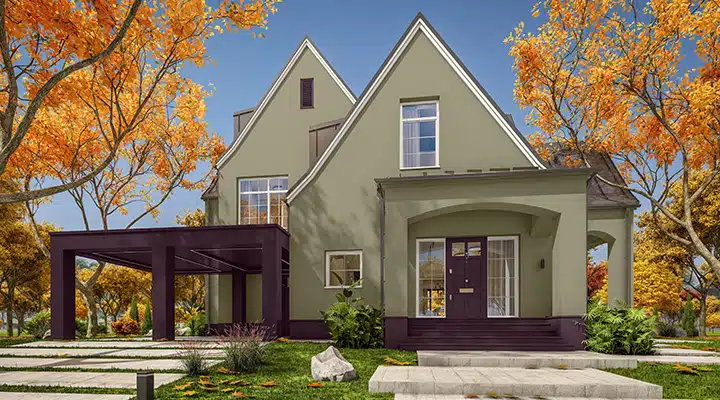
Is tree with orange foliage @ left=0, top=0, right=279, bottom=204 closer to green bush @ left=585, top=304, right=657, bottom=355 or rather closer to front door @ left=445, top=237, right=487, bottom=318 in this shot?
front door @ left=445, top=237, right=487, bottom=318

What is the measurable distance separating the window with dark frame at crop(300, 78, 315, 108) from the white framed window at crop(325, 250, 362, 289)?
6.68 meters

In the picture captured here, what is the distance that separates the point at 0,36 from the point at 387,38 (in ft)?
37.9

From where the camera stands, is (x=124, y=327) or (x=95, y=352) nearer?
(x=95, y=352)

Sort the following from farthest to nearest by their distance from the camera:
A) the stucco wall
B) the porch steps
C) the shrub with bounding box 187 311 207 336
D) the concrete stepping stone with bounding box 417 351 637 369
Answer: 1. the shrub with bounding box 187 311 207 336
2. the stucco wall
3. the porch steps
4. the concrete stepping stone with bounding box 417 351 637 369

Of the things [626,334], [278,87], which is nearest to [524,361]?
[626,334]

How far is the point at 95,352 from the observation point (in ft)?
40.7

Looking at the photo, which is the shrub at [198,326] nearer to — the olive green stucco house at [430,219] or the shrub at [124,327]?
the olive green stucco house at [430,219]

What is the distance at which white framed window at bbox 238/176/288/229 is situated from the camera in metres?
18.5

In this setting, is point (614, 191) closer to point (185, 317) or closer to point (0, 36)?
point (0, 36)

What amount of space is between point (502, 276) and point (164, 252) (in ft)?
34.3

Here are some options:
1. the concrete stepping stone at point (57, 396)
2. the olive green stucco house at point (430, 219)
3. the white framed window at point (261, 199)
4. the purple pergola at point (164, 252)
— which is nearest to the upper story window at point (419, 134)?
the olive green stucco house at point (430, 219)

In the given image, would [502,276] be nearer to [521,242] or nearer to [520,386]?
[521,242]

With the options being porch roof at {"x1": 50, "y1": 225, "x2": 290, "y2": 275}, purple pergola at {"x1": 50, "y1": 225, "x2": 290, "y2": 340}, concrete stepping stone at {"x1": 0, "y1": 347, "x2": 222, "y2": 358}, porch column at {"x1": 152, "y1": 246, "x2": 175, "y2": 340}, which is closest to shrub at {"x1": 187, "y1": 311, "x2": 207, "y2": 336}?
porch roof at {"x1": 50, "y1": 225, "x2": 290, "y2": 275}

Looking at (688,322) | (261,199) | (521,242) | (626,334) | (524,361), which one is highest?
(261,199)
